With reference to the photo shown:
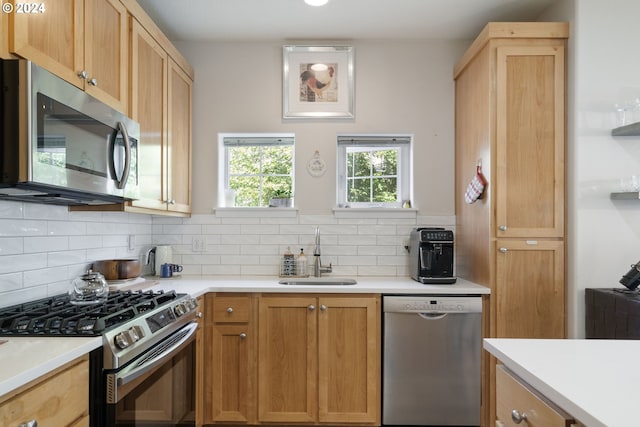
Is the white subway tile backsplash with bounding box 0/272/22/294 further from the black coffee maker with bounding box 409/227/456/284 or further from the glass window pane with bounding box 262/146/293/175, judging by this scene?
the black coffee maker with bounding box 409/227/456/284

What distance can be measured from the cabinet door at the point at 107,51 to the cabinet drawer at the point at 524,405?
190 centimetres

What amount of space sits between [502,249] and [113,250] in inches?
95.2

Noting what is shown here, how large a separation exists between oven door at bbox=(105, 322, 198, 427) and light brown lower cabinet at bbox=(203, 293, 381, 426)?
409mm

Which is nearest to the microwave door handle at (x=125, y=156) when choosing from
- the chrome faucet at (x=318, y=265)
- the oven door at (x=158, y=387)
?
the oven door at (x=158, y=387)

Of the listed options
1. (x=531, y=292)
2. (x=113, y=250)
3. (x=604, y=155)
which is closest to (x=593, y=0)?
(x=604, y=155)

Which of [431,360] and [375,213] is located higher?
[375,213]

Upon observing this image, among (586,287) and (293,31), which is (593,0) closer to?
(586,287)

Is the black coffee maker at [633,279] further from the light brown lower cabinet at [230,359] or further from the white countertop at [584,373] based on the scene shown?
the light brown lower cabinet at [230,359]

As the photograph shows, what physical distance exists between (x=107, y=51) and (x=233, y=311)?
1.59 meters

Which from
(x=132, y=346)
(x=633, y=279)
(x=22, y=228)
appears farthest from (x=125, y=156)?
(x=633, y=279)

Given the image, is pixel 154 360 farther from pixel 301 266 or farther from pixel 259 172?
pixel 259 172

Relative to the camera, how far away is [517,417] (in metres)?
1.05

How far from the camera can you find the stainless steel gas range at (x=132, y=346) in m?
1.38

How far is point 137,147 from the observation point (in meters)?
2.12
